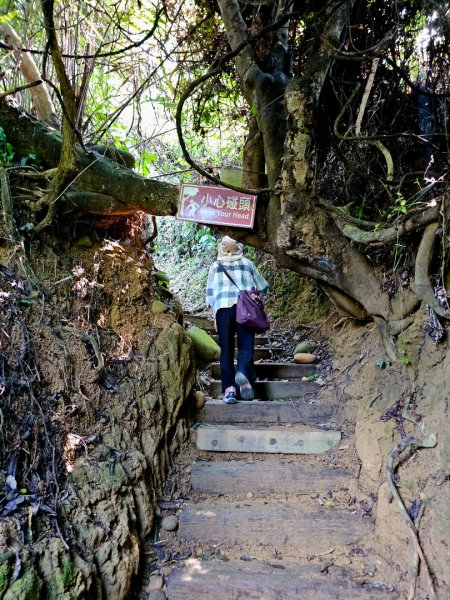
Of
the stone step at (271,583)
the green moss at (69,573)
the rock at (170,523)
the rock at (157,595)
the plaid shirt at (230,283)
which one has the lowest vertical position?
the rock at (157,595)

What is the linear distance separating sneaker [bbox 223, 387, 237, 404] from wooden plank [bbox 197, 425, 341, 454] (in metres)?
0.33

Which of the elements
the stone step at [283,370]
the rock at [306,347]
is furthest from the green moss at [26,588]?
the rock at [306,347]

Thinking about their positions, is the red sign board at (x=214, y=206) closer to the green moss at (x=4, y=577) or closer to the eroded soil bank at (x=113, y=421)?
the eroded soil bank at (x=113, y=421)

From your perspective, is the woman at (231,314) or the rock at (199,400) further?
the woman at (231,314)

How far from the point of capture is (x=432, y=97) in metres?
3.63

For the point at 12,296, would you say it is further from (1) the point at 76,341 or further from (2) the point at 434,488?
(2) the point at 434,488

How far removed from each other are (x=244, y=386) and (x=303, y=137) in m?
2.15

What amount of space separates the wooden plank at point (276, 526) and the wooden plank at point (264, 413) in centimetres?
82

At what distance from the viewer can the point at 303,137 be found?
3.28m

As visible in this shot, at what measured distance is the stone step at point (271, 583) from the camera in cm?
248

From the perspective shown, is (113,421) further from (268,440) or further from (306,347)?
(306,347)

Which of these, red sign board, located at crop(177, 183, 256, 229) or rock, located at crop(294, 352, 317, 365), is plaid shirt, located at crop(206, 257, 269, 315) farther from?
rock, located at crop(294, 352, 317, 365)

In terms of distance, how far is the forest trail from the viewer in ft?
8.42

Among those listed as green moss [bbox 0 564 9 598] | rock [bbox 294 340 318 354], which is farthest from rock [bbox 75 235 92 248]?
rock [bbox 294 340 318 354]
